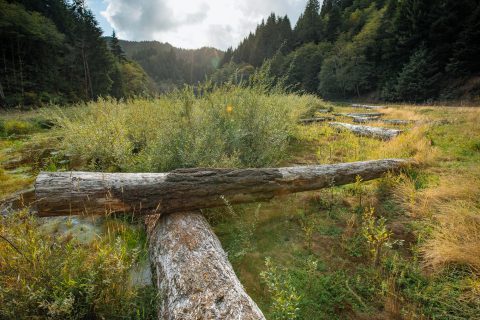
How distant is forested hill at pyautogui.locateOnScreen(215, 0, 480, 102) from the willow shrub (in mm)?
7330

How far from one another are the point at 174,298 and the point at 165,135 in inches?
110

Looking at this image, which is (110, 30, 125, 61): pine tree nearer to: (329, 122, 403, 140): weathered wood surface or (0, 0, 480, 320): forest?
(0, 0, 480, 320): forest

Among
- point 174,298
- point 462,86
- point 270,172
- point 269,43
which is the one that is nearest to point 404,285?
point 270,172

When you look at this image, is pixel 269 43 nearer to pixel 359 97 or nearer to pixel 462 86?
pixel 359 97

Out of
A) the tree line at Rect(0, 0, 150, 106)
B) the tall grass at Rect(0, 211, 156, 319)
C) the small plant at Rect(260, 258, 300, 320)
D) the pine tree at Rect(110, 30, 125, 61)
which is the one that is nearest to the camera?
the tall grass at Rect(0, 211, 156, 319)

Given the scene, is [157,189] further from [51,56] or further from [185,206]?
[51,56]

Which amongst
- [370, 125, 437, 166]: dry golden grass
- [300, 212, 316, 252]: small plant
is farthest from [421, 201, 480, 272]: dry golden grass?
[370, 125, 437, 166]: dry golden grass

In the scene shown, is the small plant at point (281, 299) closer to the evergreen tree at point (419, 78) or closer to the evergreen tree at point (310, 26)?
the evergreen tree at point (419, 78)

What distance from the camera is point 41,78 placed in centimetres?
2700

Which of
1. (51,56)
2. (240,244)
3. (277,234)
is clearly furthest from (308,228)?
(51,56)

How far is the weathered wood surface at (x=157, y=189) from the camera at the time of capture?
239cm

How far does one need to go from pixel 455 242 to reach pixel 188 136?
3670 mm

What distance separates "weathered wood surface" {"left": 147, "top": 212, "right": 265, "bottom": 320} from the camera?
150 cm

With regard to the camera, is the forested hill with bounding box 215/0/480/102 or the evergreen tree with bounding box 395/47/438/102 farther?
the evergreen tree with bounding box 395/47/438/102
